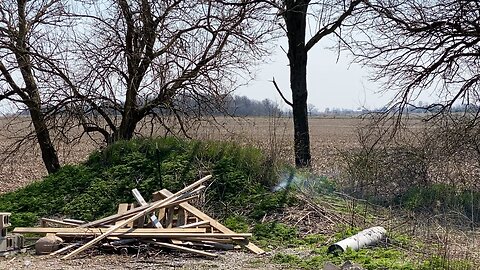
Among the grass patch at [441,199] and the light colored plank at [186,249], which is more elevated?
the grass patch at [441,199]

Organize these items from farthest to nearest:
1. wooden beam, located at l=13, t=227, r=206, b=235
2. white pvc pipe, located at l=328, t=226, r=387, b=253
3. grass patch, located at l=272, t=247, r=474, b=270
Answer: wooden beam, located at l=13, t=227, r=206, b=235, white pvc pipe, located at l=328, t=226, r=387, b=253, grass patch, located at l=272, t=247, r=474, b=270

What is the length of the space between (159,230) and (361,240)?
9.97 feet

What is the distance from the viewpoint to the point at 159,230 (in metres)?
9.76

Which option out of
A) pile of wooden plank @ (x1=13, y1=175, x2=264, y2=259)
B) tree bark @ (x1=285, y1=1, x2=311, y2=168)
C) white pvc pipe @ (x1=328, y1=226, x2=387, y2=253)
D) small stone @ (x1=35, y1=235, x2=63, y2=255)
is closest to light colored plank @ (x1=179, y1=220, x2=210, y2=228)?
pile of wooden plank @ (x1=13, y1=175, x2=264, y2=259)

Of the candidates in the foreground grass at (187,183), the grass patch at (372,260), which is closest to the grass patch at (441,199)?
the foreground grass at (187,183)

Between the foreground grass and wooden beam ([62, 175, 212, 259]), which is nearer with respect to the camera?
wooden beam ([62, 175, 212, 259])

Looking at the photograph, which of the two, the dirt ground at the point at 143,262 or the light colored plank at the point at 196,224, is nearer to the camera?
the dirt ground at the point at 143,262

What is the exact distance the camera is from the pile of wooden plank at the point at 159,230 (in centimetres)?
962

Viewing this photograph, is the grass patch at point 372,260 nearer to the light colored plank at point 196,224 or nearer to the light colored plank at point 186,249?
the light colored plank at point 186,249

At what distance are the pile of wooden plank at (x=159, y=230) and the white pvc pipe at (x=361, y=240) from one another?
48.5 inches

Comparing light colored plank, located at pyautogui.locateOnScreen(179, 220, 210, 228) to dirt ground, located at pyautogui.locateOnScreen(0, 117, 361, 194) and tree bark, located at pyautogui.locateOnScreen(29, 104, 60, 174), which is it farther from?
tree bark, located at pyautogui.locateOnScreen(29, 104, 60, 174)

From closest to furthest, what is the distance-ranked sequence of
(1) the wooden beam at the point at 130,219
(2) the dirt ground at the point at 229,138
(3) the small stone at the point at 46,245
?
(1) the wooden beam at the point at 130,219
(3) the small stone at the point at 46,245
(2) the dirt ground at the point at 229,138

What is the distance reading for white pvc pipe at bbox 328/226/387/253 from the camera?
29.8 ft

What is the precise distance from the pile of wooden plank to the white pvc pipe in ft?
4.04
